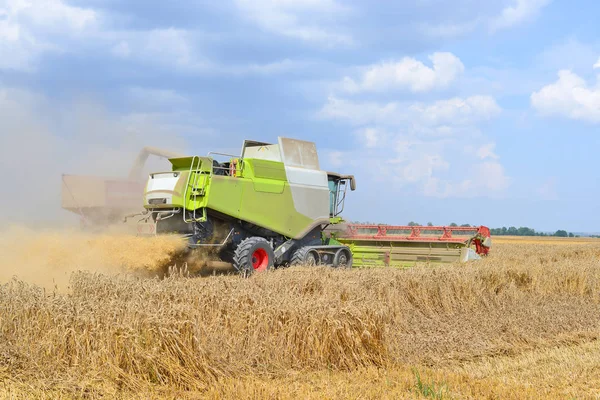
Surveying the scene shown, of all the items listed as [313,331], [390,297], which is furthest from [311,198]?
[313,331]

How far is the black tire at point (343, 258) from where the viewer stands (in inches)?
528

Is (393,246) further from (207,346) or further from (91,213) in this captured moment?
(207,346)

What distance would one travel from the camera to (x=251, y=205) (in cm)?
1136

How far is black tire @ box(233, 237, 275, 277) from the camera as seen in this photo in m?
10.9

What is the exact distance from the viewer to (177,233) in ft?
35.7

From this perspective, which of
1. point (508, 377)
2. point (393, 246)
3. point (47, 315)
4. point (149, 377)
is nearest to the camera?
point (149, 377)

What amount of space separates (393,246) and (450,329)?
8.18 meters

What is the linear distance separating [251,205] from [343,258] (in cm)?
337

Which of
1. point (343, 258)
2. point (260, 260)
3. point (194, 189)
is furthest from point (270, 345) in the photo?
point (343, 258)

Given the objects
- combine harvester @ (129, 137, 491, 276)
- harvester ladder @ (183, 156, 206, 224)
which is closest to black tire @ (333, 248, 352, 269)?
combine harvester @ (129, 137, 491, 276)

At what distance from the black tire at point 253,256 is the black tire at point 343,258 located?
228cm

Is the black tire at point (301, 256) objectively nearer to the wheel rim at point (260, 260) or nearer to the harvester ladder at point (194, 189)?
the wheel rim at point (260, 260)

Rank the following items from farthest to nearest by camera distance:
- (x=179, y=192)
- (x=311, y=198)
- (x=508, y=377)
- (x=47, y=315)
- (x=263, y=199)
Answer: (x=311, y=198)
(x=263, y=199)
(x=179, y=192)
(x=508, y=377)
(x=47, y=315)

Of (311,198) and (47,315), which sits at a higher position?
(311,198)
